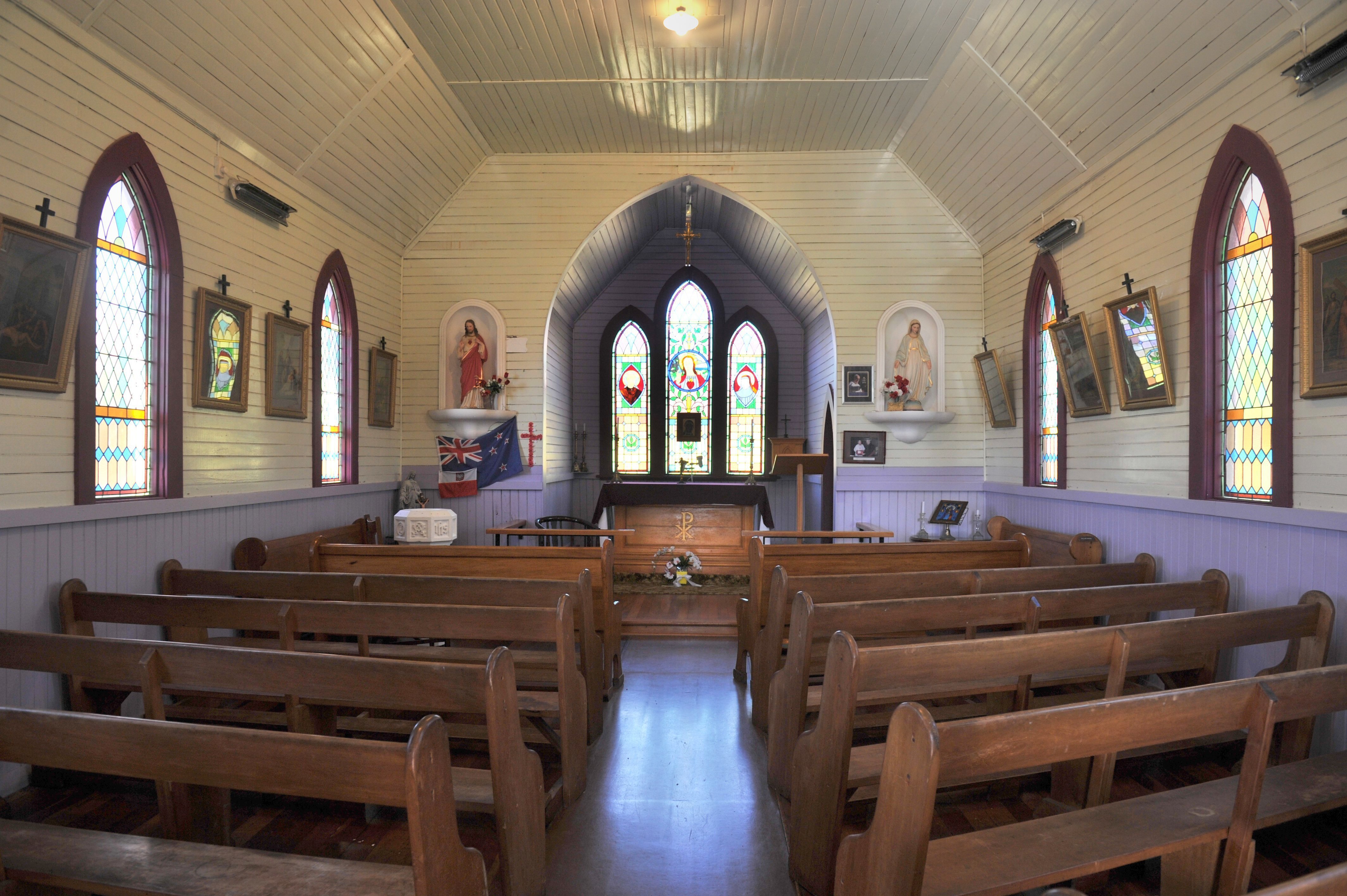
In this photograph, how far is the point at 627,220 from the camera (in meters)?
9.48

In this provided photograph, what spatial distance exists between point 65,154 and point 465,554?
9.38ft

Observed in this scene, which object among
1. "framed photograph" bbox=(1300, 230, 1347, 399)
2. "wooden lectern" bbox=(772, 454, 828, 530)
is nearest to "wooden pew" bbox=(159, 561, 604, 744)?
"framed photograph" bbox=(1300, 230, 1347, 399)

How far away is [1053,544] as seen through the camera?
5773mm

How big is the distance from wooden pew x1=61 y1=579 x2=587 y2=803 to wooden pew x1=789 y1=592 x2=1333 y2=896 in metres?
0.93

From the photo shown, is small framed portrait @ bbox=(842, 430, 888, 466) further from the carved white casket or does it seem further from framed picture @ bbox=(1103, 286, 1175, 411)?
the carved white casket

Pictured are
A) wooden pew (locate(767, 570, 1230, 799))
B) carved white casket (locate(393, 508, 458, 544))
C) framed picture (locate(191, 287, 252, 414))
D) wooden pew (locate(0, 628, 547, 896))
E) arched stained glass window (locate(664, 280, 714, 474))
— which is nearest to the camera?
wooden pew (locate(0, 628, 547, 896))

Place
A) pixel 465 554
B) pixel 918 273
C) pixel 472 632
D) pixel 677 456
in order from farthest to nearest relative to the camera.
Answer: pixel 677 456 < pixel 918 273 < pixel 465 554 < pixel 472 632

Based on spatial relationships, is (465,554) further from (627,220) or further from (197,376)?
(627,220)

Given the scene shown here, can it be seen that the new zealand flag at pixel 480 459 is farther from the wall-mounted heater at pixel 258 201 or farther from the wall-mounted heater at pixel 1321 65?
the wall-mounted heater at pixel 1321 65

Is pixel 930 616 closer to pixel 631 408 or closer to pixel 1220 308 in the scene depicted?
pixel 1220 308

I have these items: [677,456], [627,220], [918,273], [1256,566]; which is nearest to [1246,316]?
[1256,566]

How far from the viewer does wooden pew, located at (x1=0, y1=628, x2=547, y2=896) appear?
79.1 inches

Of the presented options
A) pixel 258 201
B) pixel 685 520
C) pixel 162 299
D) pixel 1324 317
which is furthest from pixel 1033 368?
pixel 162 299

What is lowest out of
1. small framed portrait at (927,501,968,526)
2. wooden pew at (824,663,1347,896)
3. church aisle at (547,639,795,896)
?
church aisle at (547,639,795,896)
